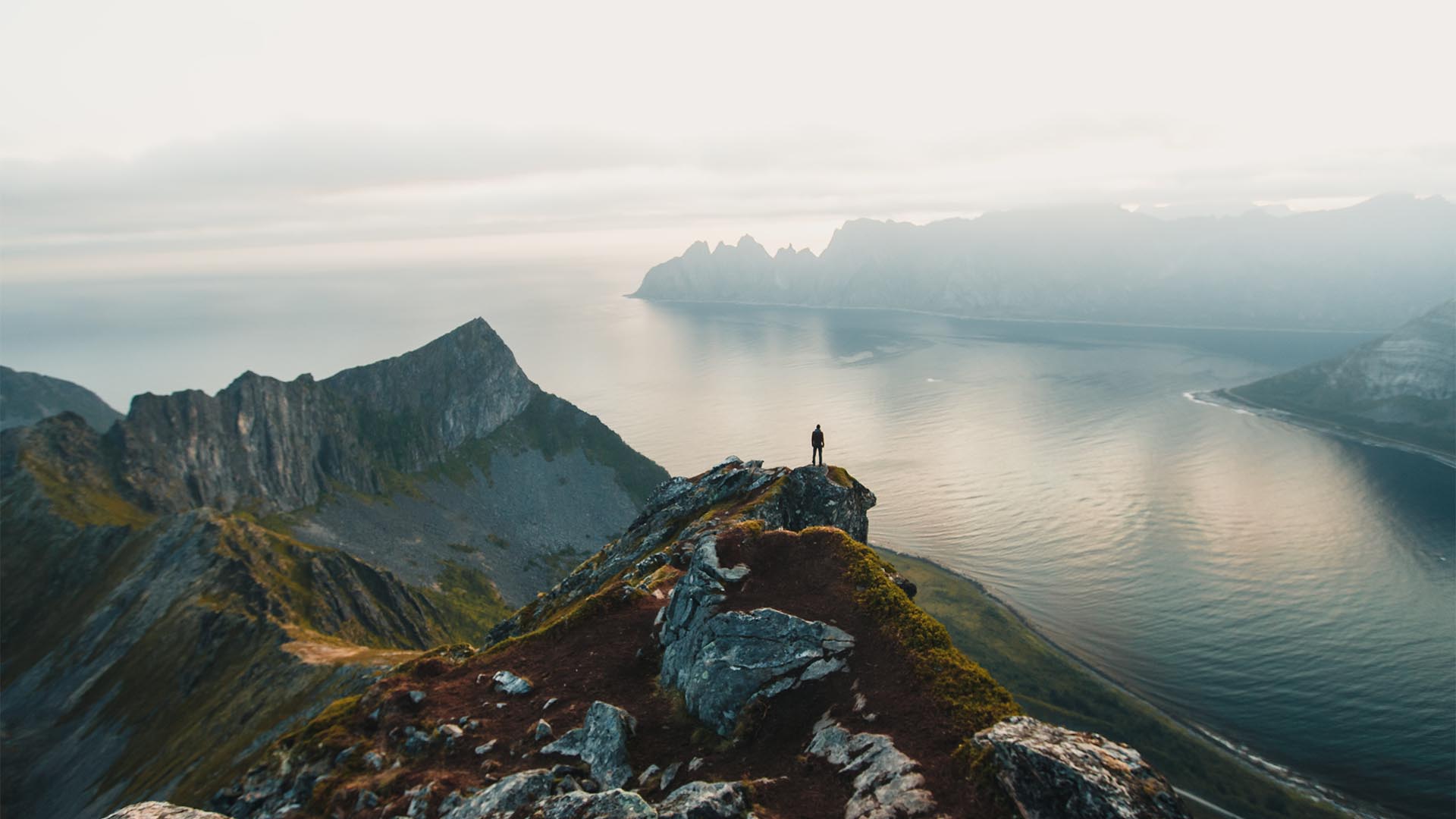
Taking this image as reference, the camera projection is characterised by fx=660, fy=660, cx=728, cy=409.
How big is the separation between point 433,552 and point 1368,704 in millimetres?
192288

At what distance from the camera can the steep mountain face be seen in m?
19.9

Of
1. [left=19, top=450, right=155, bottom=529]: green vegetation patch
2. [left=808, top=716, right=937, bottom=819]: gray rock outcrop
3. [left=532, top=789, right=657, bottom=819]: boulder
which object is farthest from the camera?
[left=19, top=450, right=155, bottom=529]: green vegetation patch

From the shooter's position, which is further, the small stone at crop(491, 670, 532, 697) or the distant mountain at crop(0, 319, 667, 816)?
the distant mountain at crop(0, 319, 667, 816)

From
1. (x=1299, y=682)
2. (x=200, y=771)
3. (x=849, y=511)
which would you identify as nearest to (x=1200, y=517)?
(x=1299, y=682)

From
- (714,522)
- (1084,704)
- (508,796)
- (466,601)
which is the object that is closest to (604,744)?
(508,796)

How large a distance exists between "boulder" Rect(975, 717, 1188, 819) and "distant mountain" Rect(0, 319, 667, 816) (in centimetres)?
7675

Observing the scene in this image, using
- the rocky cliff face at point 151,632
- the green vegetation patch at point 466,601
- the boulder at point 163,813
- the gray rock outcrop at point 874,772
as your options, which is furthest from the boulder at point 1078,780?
the green vegetation patch at point 466,601

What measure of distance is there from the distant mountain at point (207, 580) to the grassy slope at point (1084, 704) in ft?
330

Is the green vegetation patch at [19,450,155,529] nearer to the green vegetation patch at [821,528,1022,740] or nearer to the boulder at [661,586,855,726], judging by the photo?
the boulder at [661,586,855,726]

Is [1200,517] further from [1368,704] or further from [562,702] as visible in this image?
[562,702]

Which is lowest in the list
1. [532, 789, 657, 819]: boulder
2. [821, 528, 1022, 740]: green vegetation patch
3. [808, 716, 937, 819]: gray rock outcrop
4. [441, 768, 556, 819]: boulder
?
[441, 768, 556, 819]: boulder

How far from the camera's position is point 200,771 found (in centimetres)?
7000

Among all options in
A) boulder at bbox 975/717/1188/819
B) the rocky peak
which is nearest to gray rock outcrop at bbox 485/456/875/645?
boulder at bbox 975/717/1188/819

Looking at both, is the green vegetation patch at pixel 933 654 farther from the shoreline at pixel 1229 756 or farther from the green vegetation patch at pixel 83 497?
the green vegetation patch at pixel 83 497
